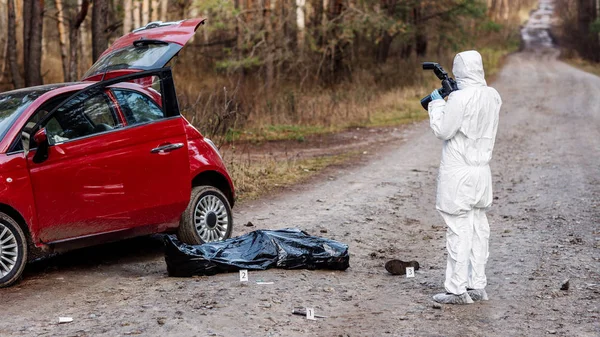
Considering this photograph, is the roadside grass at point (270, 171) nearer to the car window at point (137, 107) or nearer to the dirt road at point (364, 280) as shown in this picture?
the dirt road at point (364, 280)

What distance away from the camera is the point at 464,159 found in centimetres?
662

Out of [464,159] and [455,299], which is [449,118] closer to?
[464,159]

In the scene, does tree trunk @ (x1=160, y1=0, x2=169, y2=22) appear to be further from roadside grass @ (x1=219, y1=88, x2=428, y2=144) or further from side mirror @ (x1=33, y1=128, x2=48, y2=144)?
side mirror @ (x1=33, y1=128, x2=48, y2=144)

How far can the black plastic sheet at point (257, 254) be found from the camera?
7.40 metres

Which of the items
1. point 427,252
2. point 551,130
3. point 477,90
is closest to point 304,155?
point 551,130

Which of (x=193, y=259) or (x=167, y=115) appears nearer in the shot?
(x=193, y=259)

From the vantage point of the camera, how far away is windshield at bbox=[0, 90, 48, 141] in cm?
731

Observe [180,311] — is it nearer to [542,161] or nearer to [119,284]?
[119,284]

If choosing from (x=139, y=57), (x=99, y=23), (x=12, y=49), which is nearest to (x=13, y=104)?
(x=139, y=57)

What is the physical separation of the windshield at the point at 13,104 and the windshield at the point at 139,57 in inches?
37.8

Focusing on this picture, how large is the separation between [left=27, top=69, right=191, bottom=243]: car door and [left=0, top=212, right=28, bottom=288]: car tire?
210 millimetres

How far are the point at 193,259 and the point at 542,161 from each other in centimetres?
1045

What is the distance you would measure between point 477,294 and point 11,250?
383cm

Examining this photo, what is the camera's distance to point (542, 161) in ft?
53.1
